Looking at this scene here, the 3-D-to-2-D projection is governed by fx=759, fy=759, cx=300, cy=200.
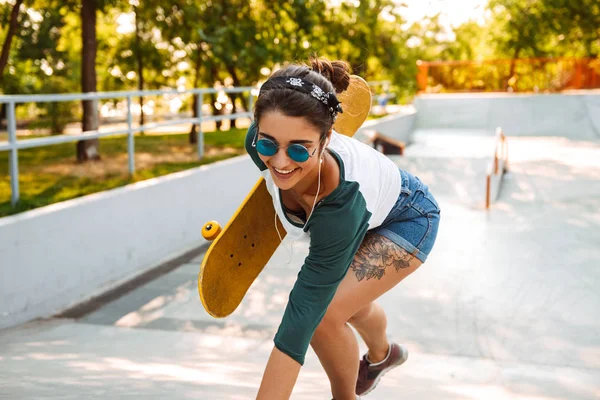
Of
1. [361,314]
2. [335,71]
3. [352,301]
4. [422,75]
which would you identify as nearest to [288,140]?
[335,71]

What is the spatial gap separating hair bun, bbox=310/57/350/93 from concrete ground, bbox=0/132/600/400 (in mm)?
631

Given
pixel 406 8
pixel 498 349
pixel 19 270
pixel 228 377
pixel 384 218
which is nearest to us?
pixel 384 218

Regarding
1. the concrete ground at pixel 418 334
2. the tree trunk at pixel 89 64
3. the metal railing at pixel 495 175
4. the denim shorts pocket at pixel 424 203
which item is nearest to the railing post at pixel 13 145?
the concrete ground at pixel 418 334

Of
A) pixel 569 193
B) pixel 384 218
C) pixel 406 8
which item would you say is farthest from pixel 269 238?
pixel 406 8

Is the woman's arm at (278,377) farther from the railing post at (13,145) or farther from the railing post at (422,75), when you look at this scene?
the railing post at (422,75)

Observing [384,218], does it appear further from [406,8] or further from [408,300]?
[406,8]

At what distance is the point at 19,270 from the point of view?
5.04 metres

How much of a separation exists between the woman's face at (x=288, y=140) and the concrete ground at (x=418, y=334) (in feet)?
2.07

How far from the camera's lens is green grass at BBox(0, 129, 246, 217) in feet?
22.0

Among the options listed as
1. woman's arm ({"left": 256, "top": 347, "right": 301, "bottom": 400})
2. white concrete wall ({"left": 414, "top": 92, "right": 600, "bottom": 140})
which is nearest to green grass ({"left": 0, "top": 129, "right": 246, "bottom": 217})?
woman's arm ({"left": 256, "top": 347, "right": 301, "bottom": 400})

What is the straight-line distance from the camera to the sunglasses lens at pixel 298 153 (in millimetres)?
2191

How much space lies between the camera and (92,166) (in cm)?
912

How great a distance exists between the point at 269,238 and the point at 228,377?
3.00 feet

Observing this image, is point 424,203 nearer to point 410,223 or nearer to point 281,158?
point 410,223
